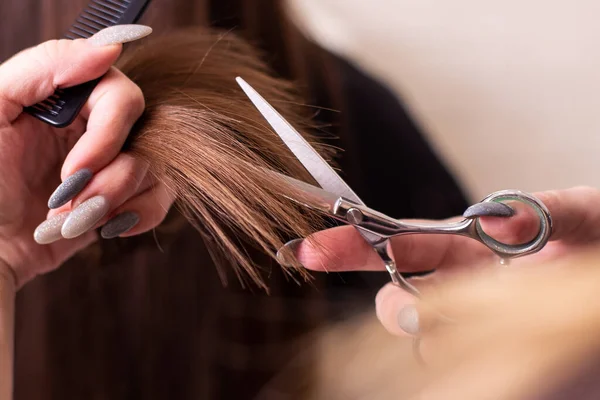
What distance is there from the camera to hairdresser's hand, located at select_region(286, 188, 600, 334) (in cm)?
49

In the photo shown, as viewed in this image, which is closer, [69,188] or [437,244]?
[69,188]

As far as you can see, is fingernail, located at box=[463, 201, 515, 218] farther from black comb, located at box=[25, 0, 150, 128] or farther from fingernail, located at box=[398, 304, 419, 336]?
black comb, located at box=[25, 0, 150, 128]

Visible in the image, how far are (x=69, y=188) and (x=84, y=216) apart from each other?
Answer: 3 centimetres

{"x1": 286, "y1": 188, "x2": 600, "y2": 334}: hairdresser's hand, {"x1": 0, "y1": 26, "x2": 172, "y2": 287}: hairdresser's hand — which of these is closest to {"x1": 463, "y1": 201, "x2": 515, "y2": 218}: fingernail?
{"x1": 286, "y1": 188, "x2": 600, "y2": 334}: hairdresser's hand

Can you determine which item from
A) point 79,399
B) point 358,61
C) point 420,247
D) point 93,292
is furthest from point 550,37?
point 79,399

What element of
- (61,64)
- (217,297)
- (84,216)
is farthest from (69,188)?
(217,297)

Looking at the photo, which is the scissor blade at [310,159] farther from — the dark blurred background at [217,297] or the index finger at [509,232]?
the dark blurred background at [217,297]

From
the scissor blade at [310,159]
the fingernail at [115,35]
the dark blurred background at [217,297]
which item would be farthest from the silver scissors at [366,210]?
the dark blurred background at [217,297]

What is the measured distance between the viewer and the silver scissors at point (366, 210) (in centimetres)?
49

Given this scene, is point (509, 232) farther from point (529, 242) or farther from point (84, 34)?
point (84, 34)

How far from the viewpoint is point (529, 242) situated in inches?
19.5

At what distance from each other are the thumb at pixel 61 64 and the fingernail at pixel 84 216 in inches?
5.1

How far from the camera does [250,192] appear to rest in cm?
52

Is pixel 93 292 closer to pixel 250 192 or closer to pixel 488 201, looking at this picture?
pixel 250 192
